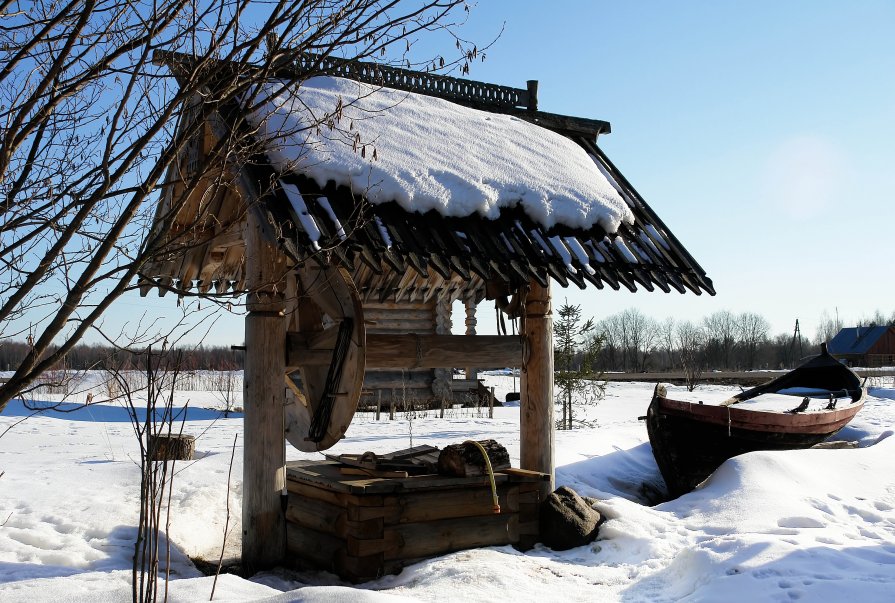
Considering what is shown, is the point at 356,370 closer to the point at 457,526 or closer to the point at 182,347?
the point at 457,526

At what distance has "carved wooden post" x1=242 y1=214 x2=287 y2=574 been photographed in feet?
20.1

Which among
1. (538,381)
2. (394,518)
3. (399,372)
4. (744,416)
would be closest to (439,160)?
(538,381)

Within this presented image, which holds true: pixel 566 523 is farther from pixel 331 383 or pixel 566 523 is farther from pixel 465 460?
pixel 331 383

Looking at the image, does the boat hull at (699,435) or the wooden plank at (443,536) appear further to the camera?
the boat hull at (699,435)

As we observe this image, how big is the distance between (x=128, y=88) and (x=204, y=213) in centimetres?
60

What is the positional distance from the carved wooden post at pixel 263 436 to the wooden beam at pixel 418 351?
0.23m

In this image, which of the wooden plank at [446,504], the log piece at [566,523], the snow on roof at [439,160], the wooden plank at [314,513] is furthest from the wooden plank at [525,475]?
the snow on roof at [439,160]

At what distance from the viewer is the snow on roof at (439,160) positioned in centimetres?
605

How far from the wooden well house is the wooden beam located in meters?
0.01

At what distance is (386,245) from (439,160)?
53.0 inches

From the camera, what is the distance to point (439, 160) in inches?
267

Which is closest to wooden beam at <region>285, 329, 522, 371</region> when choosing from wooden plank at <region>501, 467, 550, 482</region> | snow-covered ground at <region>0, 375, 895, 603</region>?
wooden plank at <region>501, 467, 550, 482</region>

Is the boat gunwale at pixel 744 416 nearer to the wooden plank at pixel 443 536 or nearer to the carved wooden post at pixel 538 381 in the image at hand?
the carved wooden post at pixel 538 381

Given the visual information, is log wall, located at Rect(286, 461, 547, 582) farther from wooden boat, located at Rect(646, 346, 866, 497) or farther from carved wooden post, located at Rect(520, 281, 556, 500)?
wooden boat, located at Rect(646, 346, 866, 497)
